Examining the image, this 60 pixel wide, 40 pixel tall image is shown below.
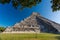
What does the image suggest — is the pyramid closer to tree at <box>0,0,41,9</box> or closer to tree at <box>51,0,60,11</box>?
tree at <box>51,0,60,11</box>

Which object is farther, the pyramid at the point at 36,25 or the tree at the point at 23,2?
the pyramid at the point at 36,25

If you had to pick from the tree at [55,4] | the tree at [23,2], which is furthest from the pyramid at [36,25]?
the tree at [23,2]

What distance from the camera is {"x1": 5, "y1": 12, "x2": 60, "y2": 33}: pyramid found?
5665 cm

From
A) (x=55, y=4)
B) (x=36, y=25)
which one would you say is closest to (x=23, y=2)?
(x=55, y=4)

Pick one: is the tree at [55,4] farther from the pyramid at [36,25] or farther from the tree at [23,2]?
the pyramid at [36,25]

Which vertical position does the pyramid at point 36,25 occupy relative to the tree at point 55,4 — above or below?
above

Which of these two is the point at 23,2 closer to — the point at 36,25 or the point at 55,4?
the point at 55,4

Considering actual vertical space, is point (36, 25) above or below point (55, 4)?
above

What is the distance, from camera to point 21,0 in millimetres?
11477

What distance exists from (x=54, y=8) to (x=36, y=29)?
143 feet

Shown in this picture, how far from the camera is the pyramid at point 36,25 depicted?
186 ft

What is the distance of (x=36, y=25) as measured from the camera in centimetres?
6259

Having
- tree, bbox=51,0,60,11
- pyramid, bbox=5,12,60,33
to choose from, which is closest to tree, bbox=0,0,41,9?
tree, bbox=51,0,60,11

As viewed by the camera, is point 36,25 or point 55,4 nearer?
point 55,4
